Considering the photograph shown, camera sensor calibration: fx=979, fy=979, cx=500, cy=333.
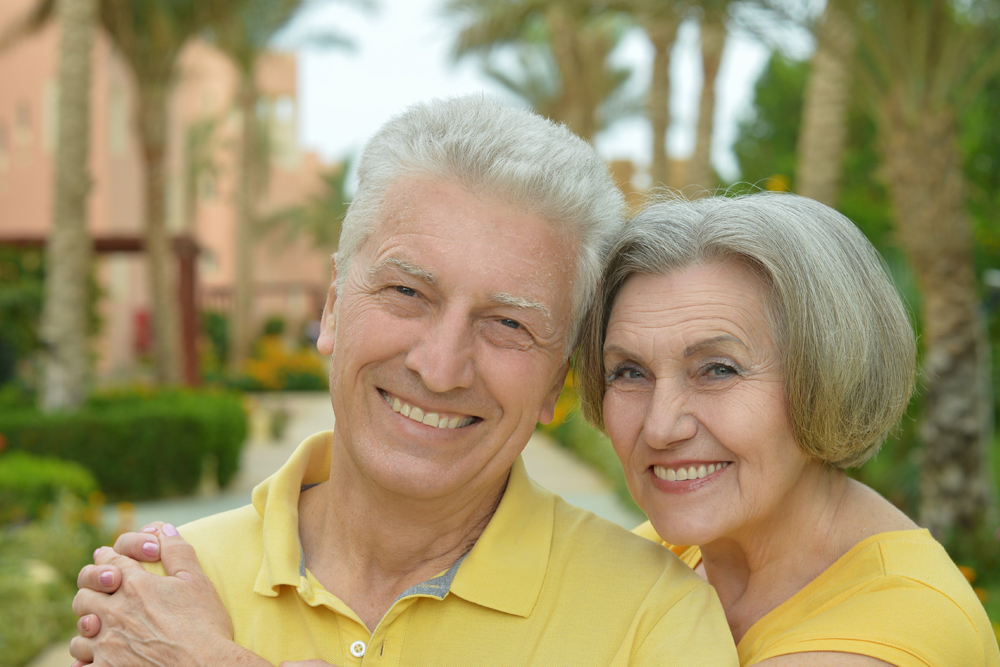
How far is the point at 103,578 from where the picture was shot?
1988 millimetres

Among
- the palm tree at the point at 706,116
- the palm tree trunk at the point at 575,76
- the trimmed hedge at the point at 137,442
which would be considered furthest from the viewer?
the palm tree trunk at the point at 575,76

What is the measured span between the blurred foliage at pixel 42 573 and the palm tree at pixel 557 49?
12.9ft

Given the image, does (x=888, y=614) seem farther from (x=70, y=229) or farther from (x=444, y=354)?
(x=70, y=229)

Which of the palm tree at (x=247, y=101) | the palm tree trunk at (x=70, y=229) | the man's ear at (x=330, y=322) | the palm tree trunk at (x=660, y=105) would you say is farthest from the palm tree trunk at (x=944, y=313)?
the palm tree at (x=247, y=101)

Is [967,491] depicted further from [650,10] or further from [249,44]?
[249,44]

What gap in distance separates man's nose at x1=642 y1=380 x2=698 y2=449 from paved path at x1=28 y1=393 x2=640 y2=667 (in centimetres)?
424

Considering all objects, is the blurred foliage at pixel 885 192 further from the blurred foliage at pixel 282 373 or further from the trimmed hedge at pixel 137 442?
the blurred foliage at pixel 282 373

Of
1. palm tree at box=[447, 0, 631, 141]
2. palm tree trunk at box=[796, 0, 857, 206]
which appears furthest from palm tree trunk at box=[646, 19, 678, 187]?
palm tree trunk at box=[796, 0, 857, 206]

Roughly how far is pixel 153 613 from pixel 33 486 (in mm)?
6689

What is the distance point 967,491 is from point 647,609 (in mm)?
4790

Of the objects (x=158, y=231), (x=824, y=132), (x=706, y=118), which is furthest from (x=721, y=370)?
(x=158, y=231)

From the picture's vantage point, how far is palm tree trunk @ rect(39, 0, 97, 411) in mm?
10570

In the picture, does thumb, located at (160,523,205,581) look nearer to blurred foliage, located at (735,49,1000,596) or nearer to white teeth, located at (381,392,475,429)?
white teeth, located at (381,392,475,429)

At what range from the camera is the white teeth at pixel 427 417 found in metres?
1.89
